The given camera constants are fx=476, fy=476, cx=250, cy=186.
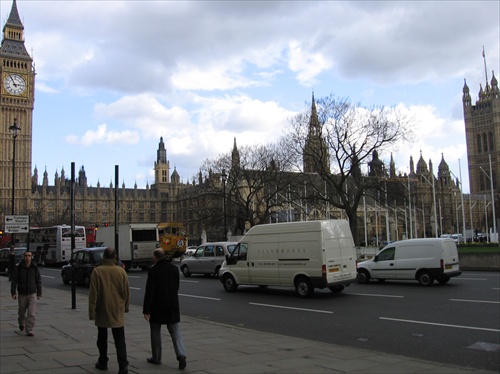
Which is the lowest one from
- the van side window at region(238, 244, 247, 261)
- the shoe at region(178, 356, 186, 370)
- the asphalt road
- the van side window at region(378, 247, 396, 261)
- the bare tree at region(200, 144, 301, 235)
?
the asphalt road

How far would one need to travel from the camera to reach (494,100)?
134875 mm

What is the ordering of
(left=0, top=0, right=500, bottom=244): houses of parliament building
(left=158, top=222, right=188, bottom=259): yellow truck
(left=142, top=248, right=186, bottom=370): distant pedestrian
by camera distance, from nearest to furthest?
(left=142, top=248, right=186, bottom=370): distant pedestrian → (left=158, top=222, right=188, bottom=259): yellow truck → (left=0, top=0, right=500, bottom=244): houses of parliament building

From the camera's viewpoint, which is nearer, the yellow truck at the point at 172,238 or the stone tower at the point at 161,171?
the yellow truck at the point at 172,238

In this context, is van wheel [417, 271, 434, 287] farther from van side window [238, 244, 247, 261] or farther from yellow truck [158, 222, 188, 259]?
yellow truck [158, 222, 188, 259]

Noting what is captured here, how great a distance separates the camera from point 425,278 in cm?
1866

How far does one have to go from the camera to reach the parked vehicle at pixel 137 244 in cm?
3192

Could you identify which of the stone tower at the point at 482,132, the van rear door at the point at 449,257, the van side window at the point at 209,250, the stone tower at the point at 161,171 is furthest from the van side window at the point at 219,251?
the stone tower at the point at 161,171

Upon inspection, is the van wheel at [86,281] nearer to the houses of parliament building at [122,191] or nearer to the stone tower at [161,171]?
the houses of parliament building at [122,191]

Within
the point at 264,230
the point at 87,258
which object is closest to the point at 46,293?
the point at 87,258

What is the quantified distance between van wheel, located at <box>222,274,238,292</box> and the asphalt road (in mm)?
406

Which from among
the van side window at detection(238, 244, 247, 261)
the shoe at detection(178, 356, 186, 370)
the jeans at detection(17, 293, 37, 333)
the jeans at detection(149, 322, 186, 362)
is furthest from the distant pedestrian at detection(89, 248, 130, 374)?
the van side window at detection(238, 244, 247, 261)

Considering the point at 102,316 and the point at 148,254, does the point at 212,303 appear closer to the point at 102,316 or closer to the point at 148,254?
the point at 102,316

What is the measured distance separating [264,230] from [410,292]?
560 centimetres

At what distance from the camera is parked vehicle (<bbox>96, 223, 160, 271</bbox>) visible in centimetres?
3192
